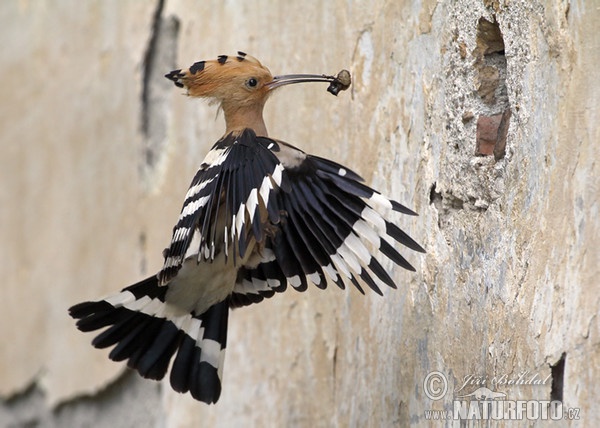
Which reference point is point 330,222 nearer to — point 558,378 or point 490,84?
point 490,84

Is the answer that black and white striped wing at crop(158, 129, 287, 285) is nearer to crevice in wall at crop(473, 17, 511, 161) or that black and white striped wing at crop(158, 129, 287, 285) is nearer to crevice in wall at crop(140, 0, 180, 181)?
crevice in wall at crop(473, 17, 511, 161)

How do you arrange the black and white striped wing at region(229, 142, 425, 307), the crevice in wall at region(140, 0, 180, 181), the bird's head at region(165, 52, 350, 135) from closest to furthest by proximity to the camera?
the black and white striped wing at region(229, 142, 425, 307) < the bird's head at region(165, 52, 350, 135) < the crevice in wall at region(140, 0, 180, 181)

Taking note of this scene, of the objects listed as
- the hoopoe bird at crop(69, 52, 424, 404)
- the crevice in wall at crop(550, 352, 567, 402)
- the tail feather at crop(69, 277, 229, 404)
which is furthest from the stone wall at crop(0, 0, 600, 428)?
the tail feather at crop(69, 277, 229, 404)

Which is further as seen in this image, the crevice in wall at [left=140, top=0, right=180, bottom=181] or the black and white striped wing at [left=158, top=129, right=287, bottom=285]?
the crevice in wall at [left=140, top=0, right=180, bottom=181]

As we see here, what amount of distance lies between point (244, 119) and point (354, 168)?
0.86ft

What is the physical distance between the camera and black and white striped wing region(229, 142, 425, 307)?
1.76 meters

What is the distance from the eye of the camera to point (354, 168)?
7.21ft

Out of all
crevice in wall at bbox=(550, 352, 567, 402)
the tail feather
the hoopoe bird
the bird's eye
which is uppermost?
the bird's eye

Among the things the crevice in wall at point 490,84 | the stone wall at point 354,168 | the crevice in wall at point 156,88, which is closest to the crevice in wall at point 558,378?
the stone wall at point 354,168

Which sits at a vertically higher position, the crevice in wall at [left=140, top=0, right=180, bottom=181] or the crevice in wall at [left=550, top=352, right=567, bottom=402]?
the crevice in wall at [left=140, top=0, right=180, bottom=181]

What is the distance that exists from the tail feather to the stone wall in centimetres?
28

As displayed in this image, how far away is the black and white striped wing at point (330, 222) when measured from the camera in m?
1.76

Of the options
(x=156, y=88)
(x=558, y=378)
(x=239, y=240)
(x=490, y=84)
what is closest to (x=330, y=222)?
(x=239, y=240)

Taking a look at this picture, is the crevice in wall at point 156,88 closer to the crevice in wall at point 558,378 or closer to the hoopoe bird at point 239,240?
the hoopoe bird at point 239,240
